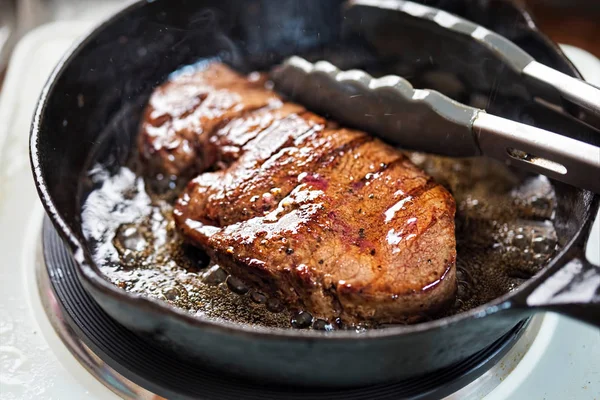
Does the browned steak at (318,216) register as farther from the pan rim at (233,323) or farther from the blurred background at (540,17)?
the blurred background at (540,17)

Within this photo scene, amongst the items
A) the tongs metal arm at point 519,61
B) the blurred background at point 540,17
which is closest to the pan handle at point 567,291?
the tongs metal arm at point 519,61

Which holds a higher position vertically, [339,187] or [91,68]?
[91,68]

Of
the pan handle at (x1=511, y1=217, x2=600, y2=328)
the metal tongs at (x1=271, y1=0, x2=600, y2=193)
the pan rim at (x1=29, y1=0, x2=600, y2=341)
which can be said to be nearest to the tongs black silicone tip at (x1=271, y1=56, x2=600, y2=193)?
the metal tongs at (x1=271, y1=0, x2=600, y2=193)

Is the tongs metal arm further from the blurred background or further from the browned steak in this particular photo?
the blurred background

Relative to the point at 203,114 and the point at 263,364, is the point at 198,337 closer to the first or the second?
the point at 263,364

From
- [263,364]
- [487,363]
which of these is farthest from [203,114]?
[487,363]

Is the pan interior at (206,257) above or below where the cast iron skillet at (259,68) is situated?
below
